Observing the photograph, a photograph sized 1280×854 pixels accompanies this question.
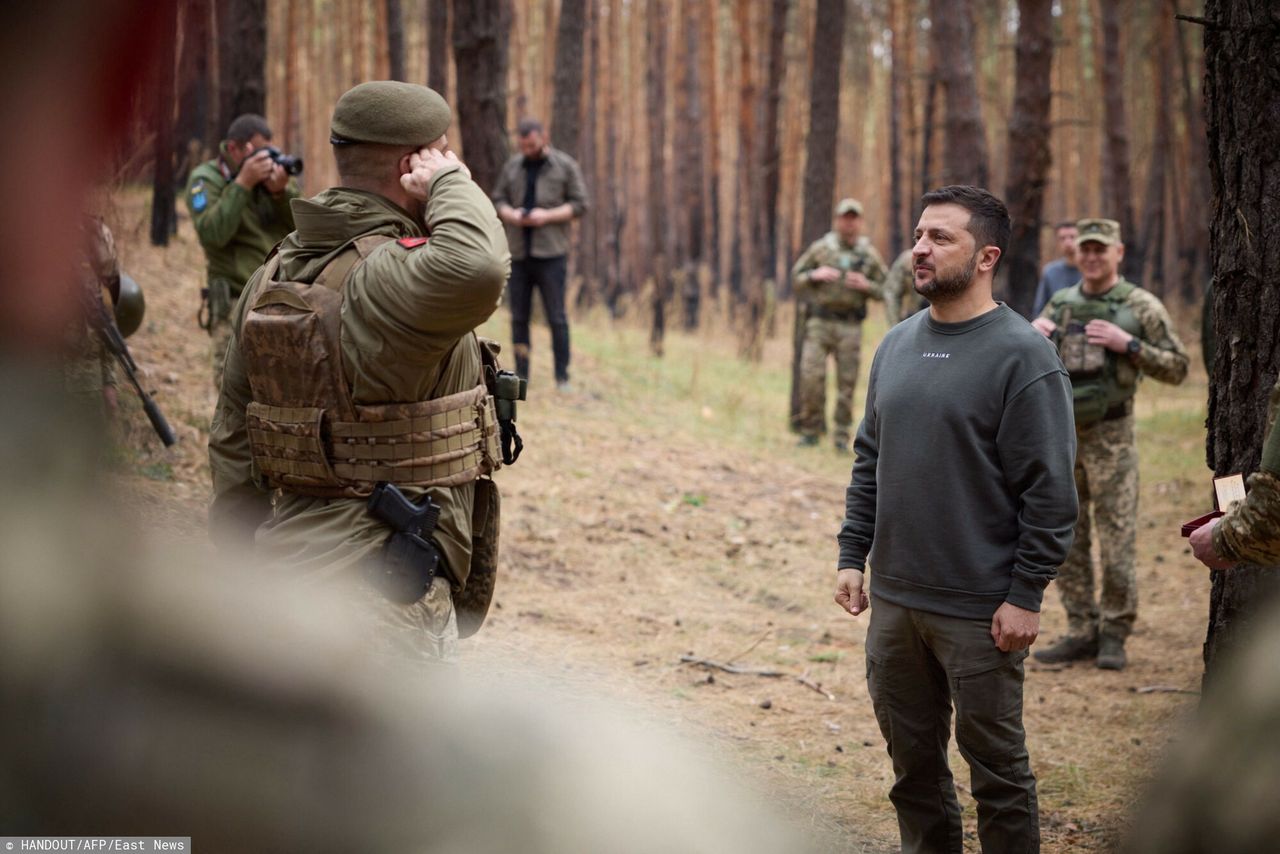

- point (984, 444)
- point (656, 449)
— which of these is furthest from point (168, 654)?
point (656, 449)

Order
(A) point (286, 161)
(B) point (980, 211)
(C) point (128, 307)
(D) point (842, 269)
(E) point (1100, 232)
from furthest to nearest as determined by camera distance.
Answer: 1. (D) point (842, 269)
2. (A) point (286, 161)
3. (E) point (1100, 232)
4. (C) point (128, 307)
5. (B) point (980, 211)

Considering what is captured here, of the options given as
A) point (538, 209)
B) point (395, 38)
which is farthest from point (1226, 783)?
point (395, 38)

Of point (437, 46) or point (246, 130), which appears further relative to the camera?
point (437, 46)

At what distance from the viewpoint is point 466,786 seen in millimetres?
807

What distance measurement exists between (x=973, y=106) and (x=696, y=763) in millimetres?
10428

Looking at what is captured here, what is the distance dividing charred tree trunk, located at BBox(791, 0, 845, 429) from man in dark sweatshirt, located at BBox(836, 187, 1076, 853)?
8.99m

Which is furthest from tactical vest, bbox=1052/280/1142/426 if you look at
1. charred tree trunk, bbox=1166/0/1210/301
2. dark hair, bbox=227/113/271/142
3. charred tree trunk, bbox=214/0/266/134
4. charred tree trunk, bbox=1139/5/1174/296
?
charred tree trunk, bbox=1139/5/1174/296

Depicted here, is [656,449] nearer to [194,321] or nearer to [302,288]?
[194,321]

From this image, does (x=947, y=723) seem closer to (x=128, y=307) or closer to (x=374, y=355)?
(x=374, y=355)

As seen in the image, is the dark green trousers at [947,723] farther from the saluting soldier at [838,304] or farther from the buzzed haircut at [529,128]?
the saluting soldier at [838,304]

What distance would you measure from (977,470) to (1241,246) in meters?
1.11

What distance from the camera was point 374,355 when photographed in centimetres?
255

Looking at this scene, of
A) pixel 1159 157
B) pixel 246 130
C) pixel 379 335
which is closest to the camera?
pixel 379 335

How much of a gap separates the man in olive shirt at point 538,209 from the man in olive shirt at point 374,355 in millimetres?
6655
